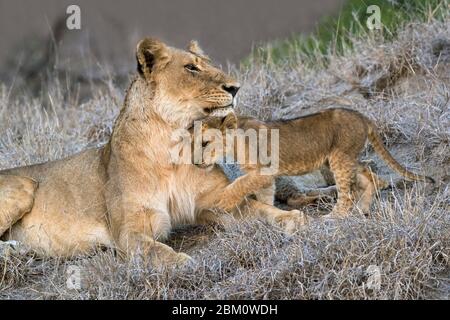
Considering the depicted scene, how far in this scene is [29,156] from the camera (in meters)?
7.02

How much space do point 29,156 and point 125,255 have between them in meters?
2.17

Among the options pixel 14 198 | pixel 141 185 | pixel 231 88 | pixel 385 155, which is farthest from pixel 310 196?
pixel 14 198

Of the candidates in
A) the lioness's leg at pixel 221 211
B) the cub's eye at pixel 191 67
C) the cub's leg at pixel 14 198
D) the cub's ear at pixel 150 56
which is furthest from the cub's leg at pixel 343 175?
the cub's leg at pixel 14 198

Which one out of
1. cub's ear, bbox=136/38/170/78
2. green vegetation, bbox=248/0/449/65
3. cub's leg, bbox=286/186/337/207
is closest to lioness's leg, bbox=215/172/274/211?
cub's leg, bbox=286/186/337/207

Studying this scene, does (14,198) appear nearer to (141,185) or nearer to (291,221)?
(141,185)

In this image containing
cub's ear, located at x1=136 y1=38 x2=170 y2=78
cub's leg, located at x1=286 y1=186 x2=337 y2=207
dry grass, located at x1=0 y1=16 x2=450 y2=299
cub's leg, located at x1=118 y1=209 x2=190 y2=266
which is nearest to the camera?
dry grass, located at x1=0 y1=16 x2=450 y2=299

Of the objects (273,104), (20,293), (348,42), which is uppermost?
(348,42)

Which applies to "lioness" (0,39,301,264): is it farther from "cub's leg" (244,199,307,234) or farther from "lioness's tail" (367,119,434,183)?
"lioness's tail" (367,119,434,183)

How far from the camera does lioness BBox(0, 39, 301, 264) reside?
17.3 feet

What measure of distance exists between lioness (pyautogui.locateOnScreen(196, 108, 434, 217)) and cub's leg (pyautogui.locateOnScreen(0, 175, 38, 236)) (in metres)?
1.14

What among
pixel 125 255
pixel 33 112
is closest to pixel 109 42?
pixel 33 112

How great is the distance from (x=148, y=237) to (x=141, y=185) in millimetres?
322

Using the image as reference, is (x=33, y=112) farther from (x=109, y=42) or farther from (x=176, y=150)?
(x=109, y=42)

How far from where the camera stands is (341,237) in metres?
4.66
